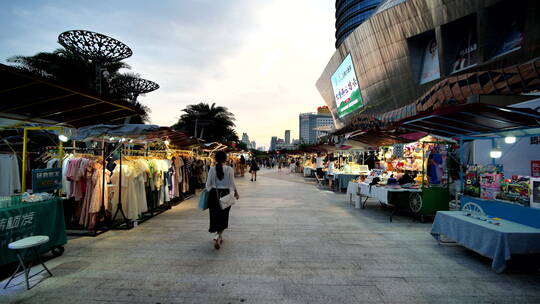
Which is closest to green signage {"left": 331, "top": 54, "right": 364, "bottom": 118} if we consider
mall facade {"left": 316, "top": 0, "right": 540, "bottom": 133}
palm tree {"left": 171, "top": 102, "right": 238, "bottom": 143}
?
mall facade {"left": 316, "top": 0, "right": 540, "bottom": 133}

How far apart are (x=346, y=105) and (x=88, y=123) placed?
96.6 feet

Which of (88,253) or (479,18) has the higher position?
(479,18)

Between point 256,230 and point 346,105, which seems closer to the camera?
point 256,230

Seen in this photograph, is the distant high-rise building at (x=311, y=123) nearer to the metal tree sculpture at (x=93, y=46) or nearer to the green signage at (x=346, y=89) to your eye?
the green signage at (x=346, y=89)

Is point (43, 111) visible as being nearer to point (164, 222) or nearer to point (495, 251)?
point (164, 222)

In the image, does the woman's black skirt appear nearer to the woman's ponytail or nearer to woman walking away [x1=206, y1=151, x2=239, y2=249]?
woman walking away [x1=206, y1=151, x2=239, y2=249]

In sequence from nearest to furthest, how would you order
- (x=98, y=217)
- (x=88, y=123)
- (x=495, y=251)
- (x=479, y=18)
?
1. (x=495, y=251)
2. (x=98, y=217)
3. (x=88, y=123)
4. (x=479, y=18)

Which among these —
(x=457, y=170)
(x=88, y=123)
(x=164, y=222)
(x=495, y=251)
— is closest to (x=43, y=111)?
(x=88, y=123)

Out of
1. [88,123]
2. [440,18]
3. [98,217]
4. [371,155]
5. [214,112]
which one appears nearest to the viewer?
[98,217]

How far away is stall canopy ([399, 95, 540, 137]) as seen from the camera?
3.97 meters

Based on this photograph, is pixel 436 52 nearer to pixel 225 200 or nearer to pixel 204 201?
pixel 225 200

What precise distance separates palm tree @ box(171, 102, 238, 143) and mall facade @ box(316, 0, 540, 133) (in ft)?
47.3

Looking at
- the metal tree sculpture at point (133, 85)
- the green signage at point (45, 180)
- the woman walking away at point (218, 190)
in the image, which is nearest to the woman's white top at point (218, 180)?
the woman walking away at point (218, 190)

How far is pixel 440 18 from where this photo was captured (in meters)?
15.3
